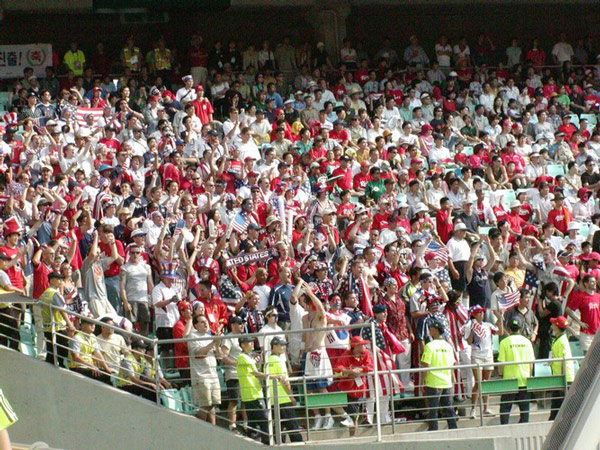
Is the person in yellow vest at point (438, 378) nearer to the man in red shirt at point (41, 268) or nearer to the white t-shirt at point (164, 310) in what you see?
the white t-shirt at point (164, 310)

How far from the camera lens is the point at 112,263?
13914mm

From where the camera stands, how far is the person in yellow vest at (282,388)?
12398mm

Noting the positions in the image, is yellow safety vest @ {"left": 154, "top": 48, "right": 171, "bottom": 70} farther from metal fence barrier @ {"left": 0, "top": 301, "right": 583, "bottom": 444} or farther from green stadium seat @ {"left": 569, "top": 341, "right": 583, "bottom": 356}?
green stadium seat @ {"left": 569, "top": 341, "right": 583, "bottom": 356}

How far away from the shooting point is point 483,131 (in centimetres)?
2161

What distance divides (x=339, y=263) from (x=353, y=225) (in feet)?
4.24

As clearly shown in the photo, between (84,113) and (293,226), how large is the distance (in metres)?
4.71

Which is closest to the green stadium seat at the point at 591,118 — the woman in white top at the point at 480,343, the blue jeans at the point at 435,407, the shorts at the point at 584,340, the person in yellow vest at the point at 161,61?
the person in yellow vest at the point at 161,61

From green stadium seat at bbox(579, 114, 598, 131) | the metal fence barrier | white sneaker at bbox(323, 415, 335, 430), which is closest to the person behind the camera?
the metal fence barrier

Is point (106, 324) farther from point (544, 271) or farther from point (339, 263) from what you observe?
point (544, 271)

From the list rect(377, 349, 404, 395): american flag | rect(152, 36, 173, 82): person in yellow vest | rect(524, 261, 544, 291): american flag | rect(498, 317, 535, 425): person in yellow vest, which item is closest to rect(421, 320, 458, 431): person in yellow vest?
rect(377, 349, 404, 395): american flag

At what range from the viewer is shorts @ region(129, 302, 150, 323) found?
13820mm

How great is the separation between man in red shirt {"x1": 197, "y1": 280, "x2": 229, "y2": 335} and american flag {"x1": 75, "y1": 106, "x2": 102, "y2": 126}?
5.85 meters

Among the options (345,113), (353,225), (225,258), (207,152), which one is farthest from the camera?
(345,113)

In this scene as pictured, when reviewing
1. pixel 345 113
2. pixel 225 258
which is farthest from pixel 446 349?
pixel 345 113
